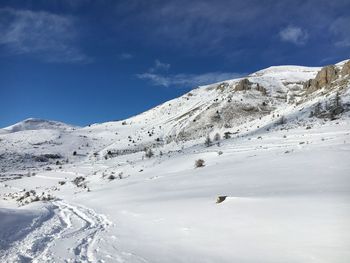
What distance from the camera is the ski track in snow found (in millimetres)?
9070

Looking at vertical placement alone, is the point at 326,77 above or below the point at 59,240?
above

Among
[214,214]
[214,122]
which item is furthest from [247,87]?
[214,214]

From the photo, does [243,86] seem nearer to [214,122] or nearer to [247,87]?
[247,87]

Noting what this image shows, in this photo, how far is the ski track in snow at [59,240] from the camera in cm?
907

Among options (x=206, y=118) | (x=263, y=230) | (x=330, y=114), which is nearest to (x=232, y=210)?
(x=263, y=230)

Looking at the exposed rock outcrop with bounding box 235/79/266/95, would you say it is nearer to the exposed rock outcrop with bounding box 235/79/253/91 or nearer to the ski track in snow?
the exposed rock outcrop with bounding box 235/79/253/91

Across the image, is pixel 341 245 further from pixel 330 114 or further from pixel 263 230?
pixel 330 114

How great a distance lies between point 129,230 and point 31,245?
3.11 meters

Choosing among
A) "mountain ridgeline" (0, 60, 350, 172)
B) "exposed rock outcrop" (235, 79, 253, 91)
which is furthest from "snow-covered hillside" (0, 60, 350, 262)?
"exposed rock outcrop" (235, 79, 253, 91)

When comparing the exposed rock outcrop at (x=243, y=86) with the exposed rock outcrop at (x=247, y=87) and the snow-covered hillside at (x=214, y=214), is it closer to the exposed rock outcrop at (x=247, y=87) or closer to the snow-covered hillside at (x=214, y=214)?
the exposed rock outcrop at (x=247, y=87)

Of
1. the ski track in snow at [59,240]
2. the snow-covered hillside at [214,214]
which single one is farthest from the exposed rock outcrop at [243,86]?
the ski track in snow at [59,240]

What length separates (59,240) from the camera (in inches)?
442

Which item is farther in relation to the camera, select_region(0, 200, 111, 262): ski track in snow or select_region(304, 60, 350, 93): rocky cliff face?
select_region(304, 60, 350, 93): rocky cliff face

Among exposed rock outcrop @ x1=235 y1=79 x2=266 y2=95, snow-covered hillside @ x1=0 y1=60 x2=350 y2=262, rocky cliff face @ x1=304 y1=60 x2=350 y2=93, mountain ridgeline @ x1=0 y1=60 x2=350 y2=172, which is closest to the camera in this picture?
snow-covered hillside @ x1=0 y1=60 x2=350 y2=262
